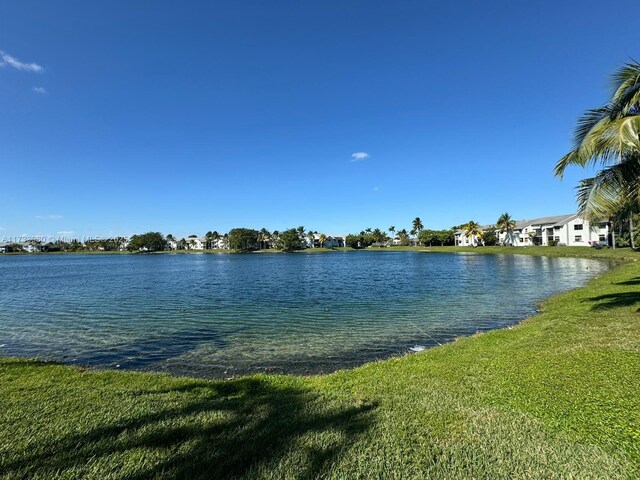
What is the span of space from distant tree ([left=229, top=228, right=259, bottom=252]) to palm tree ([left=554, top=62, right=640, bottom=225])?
138 metres

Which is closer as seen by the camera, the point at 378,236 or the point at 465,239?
the point at 465,239

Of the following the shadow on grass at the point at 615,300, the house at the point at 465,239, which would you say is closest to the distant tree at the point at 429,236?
the house at the point at 465,239

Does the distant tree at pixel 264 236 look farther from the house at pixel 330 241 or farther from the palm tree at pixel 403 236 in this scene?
the palm tree at pixel 403 236

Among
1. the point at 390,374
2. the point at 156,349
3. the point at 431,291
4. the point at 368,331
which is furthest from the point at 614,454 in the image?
the point at 431,291

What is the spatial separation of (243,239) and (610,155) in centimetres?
14016

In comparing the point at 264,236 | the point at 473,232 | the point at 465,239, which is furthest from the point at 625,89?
the point at 264,236

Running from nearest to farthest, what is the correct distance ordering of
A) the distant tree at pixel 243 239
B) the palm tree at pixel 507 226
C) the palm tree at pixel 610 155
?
the palm tree at pixel 610 155
the palm tree at pixel 507 226
the distant tree at pixel 243 239

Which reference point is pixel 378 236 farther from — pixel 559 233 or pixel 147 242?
pixel 147 242

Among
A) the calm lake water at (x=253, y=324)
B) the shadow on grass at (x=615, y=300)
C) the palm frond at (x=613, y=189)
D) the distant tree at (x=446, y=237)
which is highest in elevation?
the distant tree at (x=446, y=237)

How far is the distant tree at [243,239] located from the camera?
142 m

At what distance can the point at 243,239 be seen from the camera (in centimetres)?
14262

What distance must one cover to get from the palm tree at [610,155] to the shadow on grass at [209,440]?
836 cm

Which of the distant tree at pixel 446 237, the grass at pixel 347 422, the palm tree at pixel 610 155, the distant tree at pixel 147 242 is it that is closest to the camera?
the grass at pixel 347 422

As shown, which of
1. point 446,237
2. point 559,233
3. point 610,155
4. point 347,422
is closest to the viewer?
point 347,422
